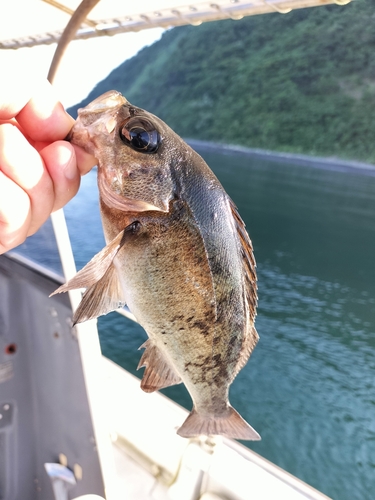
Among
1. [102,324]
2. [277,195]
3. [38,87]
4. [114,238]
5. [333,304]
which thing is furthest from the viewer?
[277,195]

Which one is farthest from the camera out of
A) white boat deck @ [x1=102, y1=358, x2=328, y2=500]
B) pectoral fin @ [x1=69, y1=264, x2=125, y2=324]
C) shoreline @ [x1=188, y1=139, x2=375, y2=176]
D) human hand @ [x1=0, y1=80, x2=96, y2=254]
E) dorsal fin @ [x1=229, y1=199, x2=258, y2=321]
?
shoreline @ [x1=188, y1=139, x2=375, y2=176]

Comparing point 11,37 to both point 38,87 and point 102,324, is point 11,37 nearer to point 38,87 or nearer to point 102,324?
point 38,87

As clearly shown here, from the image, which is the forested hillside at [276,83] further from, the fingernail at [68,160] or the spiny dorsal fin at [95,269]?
→ the spiny dorsal fin at [95,269]

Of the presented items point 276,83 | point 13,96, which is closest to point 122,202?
point 13,96

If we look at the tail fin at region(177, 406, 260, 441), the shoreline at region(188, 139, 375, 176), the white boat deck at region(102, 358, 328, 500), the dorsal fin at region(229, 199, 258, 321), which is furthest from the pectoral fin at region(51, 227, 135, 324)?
the shoreline at region(188, 139, 375, 176)

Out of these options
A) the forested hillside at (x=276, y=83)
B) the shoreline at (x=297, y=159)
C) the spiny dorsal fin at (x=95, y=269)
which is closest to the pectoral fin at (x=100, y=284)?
the spiny dorsal fin at (x=95, y=269)

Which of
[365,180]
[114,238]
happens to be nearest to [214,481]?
[114,238]

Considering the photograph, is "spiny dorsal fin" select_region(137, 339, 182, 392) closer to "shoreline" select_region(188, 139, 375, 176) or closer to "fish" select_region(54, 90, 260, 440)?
"fish" select_region(54, 90, 260, 440)
